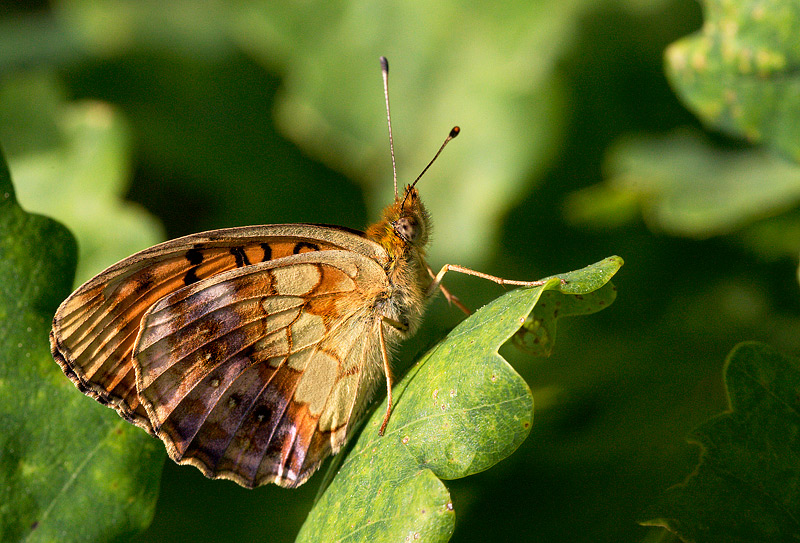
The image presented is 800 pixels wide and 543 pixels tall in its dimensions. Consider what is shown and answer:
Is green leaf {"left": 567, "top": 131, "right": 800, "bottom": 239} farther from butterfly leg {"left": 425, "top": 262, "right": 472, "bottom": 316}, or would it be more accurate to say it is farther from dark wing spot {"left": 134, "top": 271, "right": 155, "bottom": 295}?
dark wing spot {"left": 134, "top": 271, "right": 155, "bottom": 295}

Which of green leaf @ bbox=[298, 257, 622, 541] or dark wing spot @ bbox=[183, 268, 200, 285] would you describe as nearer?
green leaf @ bbox=[298, 257, 622, 541]

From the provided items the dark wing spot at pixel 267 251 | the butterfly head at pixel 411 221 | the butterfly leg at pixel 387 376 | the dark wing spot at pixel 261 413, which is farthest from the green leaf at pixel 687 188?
the dark wing spot at pixel 261 413

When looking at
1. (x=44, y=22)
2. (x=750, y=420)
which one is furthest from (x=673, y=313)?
(x=44, y=22)

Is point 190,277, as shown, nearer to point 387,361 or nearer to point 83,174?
point 387,361

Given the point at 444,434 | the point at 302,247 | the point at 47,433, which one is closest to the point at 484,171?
the point at 302,247

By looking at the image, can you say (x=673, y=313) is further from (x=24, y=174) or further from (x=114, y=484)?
(x=24, y=174)

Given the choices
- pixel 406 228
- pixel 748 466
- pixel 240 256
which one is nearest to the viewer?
pixel 748 466

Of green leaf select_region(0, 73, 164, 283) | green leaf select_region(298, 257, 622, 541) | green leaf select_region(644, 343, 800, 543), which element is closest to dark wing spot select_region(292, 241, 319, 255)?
green leaf select_region(298, 257, 622, 541)
